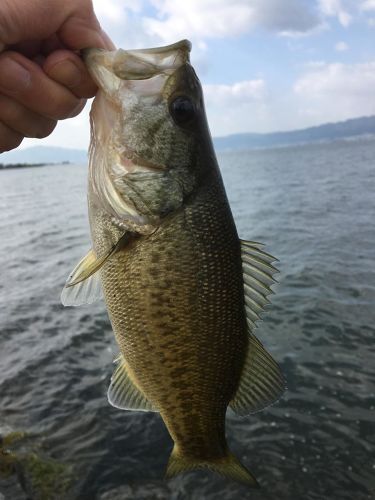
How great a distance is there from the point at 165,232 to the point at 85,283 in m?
0.80

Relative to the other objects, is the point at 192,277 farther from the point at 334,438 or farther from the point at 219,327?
the point at 334,438

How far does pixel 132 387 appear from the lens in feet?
10.2

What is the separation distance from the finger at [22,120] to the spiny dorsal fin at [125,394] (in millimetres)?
1652

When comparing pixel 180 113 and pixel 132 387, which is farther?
pixel 132 387

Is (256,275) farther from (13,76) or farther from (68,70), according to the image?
(13,76)

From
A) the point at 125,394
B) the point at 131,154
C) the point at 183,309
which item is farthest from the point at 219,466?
the point at 131,154

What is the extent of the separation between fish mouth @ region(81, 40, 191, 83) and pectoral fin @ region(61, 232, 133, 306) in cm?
90

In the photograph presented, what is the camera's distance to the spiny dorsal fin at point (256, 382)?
9.83 ft

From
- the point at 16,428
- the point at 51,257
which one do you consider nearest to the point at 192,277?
the point at 16,428

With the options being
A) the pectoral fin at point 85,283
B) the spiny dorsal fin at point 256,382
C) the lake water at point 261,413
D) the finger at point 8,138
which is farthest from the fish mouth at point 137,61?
the lake water at point 261,413

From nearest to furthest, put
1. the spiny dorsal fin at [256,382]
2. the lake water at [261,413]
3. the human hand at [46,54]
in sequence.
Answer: the human hand at [46,54] → the spiny dorsal fin at [256,382] → the lake water at [261,413]

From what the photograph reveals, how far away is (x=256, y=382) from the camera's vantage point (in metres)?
3.04

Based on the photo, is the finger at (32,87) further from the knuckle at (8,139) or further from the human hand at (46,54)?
the knuckle at (8,139)

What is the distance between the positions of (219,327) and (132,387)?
2.70 ft
